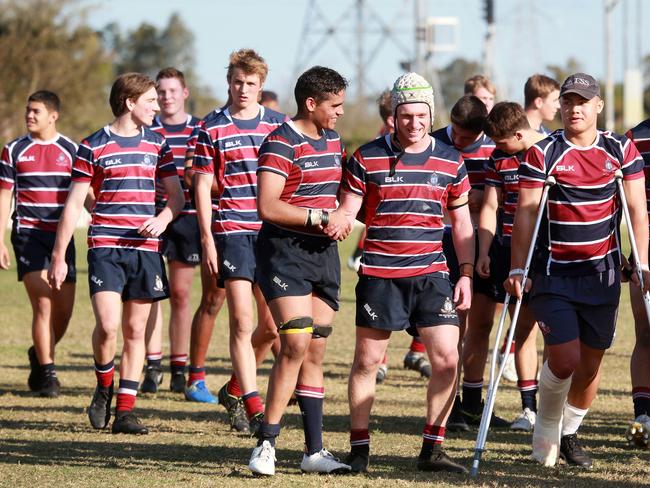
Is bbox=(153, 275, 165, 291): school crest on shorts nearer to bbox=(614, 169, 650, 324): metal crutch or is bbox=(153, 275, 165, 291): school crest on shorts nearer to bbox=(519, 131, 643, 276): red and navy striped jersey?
bbox=(519, 131, 643, 276): red and navy striped jersey

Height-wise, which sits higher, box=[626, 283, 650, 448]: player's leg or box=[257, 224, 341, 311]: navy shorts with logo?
box=[257, 224, 341, 311]: navy shorts with logo

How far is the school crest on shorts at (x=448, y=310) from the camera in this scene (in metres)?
7.34

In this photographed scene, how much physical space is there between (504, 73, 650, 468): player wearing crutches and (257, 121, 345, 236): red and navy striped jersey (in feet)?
3.71

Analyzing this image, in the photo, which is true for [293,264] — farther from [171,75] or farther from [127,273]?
[171,75]

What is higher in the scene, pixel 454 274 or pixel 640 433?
pixel 454 274

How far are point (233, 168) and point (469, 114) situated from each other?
1748 mm

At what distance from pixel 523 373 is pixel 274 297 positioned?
107 inches

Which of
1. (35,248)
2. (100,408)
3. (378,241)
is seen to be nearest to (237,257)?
(100,408)

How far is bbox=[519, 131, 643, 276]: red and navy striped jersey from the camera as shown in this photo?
24.0ft

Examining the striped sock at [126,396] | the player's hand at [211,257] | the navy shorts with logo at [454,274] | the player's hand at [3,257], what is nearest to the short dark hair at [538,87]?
the navy shorts with logo at [454,274]

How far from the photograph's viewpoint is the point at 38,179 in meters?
10.8

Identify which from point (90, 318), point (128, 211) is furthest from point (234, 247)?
point (90, 318)

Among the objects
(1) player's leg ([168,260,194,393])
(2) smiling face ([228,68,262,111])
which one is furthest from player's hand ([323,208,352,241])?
(1) player's leg ([168,260,194,393])

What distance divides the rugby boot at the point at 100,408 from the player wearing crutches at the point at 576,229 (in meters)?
3.27
